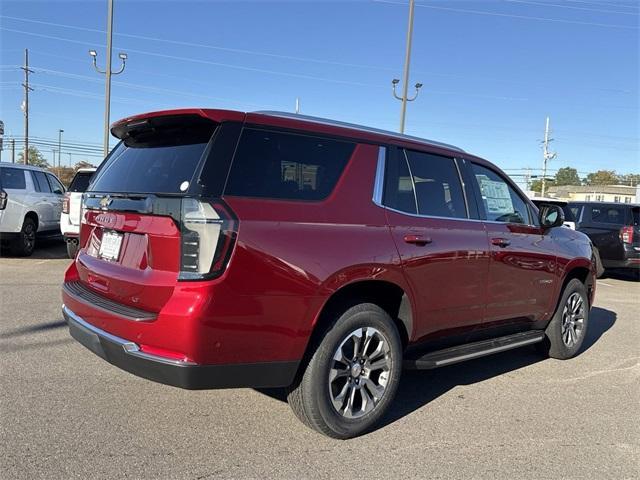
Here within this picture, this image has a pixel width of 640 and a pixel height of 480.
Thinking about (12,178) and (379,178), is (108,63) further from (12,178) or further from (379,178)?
(379,178)

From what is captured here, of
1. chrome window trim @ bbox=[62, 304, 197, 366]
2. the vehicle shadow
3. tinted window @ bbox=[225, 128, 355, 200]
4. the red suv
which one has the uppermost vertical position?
tinted window @ bbox=[225, 128, 355, 200]

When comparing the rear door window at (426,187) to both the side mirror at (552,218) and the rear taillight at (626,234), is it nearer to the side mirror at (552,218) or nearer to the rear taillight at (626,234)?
the side mirror at (552,218)

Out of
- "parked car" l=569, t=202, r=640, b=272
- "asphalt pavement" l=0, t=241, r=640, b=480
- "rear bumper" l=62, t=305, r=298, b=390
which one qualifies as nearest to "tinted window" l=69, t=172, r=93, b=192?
"asphalt pavement" l=0, t=241, r=640, b=480

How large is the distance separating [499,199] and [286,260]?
254cm

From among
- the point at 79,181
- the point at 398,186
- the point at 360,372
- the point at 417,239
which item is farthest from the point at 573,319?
the point at 79,181

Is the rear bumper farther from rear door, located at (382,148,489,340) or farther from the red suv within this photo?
rear door, located at (382,148,489,340)

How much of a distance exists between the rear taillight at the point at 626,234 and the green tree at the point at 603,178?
100816mm

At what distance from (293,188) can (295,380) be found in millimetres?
1162

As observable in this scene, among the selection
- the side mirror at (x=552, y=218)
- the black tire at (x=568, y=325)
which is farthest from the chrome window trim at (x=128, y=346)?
the black tire at (x=568, y=325)

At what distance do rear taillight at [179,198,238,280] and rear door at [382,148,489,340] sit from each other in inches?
48.1

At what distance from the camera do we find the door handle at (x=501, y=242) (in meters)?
4.39

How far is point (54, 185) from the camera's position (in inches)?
483

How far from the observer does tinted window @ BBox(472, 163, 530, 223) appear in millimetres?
4590

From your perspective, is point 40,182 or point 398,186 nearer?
point 398,186
